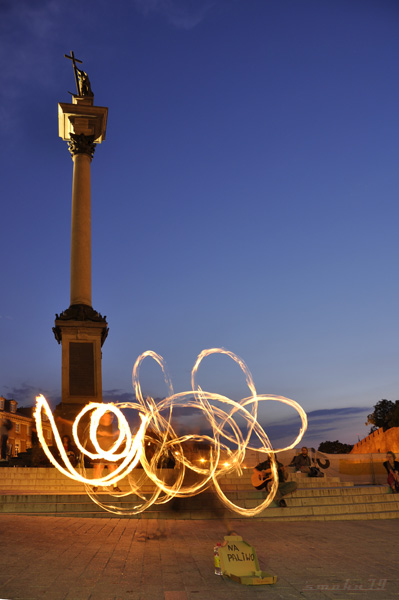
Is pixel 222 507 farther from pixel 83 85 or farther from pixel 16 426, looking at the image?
pixel 16 426

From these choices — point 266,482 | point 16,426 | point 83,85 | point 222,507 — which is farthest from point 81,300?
point 16,426

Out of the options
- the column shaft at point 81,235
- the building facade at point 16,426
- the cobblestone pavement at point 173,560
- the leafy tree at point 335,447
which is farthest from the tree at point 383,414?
the cobblestone pavement at point 173,560

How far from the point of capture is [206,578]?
721 cm

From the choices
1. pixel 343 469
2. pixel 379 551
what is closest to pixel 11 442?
pixel 343 469

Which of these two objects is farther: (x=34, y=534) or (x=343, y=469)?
(x=343, y=469)

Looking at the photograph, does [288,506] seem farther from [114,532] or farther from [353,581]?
[353,581]

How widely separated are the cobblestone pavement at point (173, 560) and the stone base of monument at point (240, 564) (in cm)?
10

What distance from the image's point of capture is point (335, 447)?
128m

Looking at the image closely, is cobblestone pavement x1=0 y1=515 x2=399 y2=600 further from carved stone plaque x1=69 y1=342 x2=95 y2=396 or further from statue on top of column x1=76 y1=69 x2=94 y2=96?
statue on top of column x1=76 y1=69 x2=94 y2=96

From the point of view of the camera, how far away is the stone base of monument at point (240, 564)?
270 inches

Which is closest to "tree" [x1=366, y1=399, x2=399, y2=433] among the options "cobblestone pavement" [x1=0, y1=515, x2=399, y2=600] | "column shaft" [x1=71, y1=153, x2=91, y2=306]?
"column shaft" [x1=71, y1=153, x2=91, y2=306]

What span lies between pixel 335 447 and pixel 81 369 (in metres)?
A: 112

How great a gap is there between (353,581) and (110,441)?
20.8m

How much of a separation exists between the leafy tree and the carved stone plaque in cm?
10744
